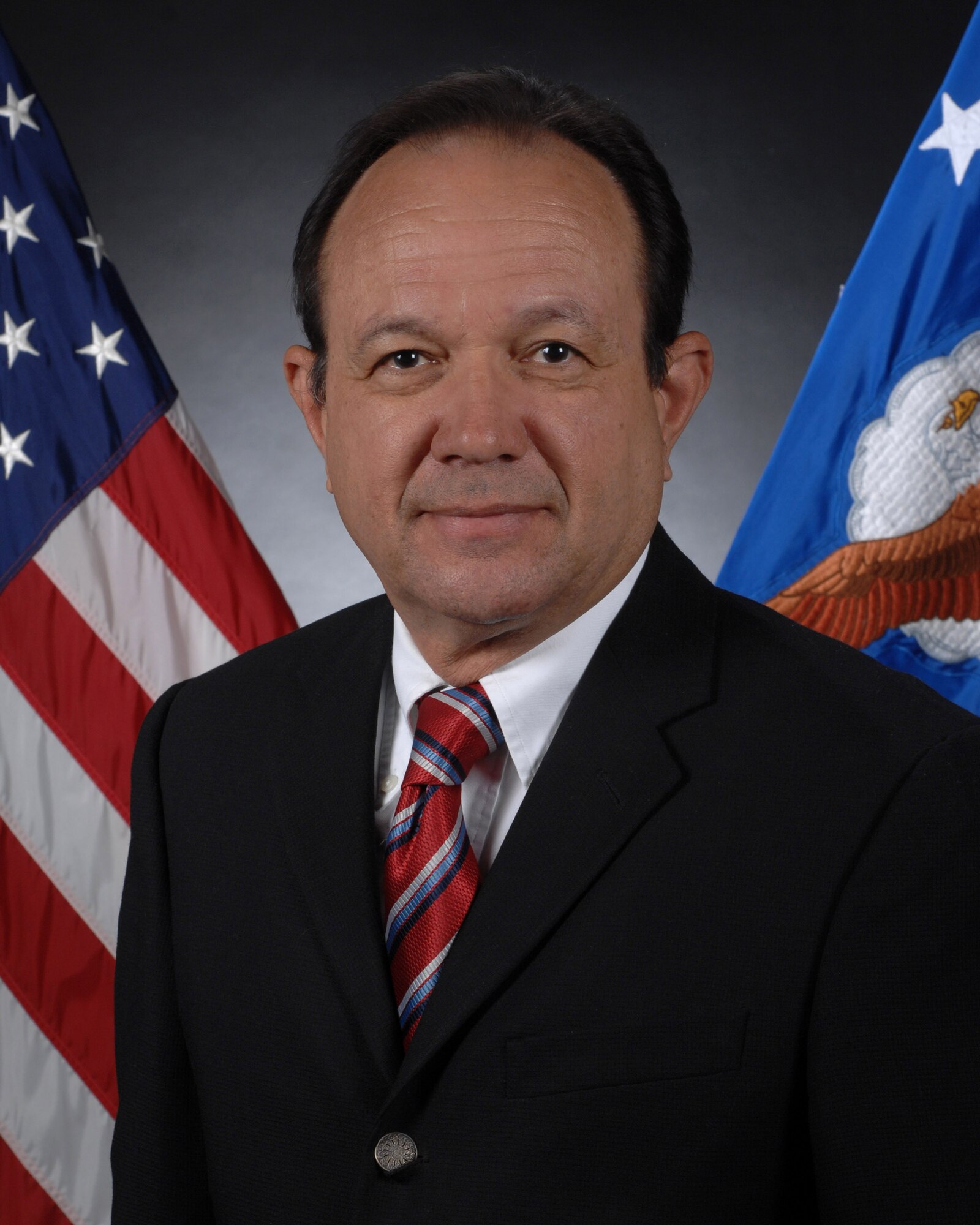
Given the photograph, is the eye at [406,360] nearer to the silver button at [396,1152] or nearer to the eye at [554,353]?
the eye at [554,353]

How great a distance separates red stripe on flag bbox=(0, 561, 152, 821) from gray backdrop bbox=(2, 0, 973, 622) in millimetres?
1411

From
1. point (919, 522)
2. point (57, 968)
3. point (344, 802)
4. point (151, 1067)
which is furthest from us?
point (57, 968)

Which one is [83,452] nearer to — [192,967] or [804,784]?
[192,967]

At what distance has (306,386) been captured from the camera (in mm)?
1814

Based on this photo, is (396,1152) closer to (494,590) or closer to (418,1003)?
(418,1003)

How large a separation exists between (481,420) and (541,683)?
1.04ft

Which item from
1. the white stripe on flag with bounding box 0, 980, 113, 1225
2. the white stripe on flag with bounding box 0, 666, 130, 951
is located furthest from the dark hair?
the white stripe on flag with bounding box 0, 980, 113, 1225

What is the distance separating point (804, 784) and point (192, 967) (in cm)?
79

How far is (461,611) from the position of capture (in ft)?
4.95

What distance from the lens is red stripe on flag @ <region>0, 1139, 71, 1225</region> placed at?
8.59ft

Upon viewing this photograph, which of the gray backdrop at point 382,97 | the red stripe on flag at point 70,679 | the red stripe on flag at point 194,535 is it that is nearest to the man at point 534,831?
the red stripe on flag at point 70,679

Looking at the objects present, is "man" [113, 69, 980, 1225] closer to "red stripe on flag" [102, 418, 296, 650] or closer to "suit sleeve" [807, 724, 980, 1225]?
"suit sleeve" [807, 724, 980, 1225]

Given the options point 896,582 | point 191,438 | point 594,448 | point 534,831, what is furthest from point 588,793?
point 191,438

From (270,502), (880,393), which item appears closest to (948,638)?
(880,393)
